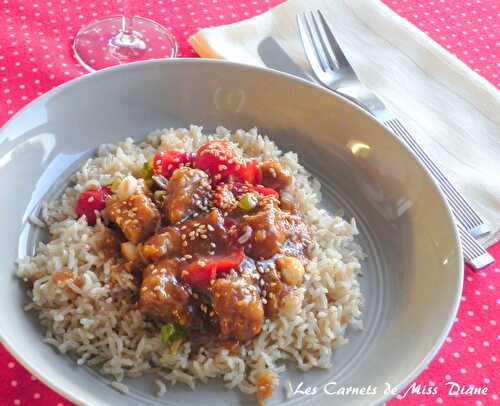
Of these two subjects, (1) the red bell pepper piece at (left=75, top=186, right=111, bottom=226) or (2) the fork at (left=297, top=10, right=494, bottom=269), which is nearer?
(1) the red bell pepper piece at (left=75, top=186, right=111, bottom=226)

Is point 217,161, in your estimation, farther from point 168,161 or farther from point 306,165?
point 306,165

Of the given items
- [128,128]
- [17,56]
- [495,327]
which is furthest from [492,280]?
[17,56]

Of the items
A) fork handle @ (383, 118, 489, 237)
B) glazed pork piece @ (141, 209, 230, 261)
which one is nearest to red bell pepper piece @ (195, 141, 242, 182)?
glazed pork piece @ (141, 209, 230, 261)

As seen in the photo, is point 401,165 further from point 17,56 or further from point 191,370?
point 17,56

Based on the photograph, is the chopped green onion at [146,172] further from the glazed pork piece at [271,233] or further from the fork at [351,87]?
the fork at [351,87]

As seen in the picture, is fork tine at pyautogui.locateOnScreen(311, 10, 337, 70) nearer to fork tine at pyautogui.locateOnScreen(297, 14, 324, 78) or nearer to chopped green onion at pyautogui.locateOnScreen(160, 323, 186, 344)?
fork tine at pyautogui.locateOnScreen(297, 14, 324, 78)

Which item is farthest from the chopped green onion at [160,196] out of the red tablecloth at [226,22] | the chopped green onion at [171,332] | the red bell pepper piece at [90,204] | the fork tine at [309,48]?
the fork tine at [309,48]

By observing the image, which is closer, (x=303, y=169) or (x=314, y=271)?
(x=314, y=271)

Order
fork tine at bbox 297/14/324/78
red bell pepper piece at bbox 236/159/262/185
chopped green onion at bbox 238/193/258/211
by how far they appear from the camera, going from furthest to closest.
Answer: fork tine at bbox 297/14/324/78 < red bell pepper piece at bbox 236/159/262/185 < chopped green onion at bbox 238/193/258/211
